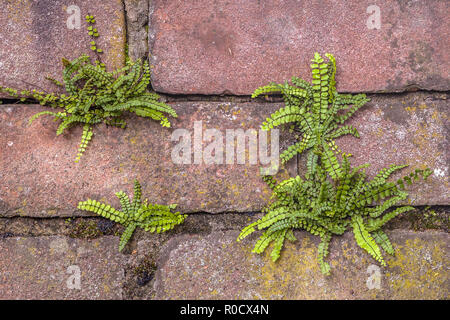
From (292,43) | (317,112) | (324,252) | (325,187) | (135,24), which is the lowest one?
(324,252)

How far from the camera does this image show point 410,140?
2.46 metres

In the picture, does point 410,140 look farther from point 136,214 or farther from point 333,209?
point 136,214

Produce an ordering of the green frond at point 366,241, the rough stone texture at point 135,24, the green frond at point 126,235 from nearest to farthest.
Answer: the green frond at point 366,241 → the green frond at point 126,235 → the rough stone texture at point 135,24

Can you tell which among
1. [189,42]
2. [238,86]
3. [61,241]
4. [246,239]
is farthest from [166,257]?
[189,42]

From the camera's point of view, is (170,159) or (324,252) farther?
(170,159)

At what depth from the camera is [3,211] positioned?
2.44 meters

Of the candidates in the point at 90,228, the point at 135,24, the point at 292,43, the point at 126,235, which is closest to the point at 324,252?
the point at 126,235

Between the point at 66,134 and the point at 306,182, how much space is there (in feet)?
5.12

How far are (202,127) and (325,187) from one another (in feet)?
2.80

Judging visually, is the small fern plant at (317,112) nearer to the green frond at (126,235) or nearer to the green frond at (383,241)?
the green frond at (383,241)

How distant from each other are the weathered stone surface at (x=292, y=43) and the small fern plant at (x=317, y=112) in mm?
109

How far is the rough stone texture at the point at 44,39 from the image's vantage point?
8.01 ft

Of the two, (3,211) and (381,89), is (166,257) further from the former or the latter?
(381,89)

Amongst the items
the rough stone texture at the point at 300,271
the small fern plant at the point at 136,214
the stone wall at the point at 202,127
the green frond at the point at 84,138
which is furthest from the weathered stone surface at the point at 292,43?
the rough stone texture at the point at 300,271
